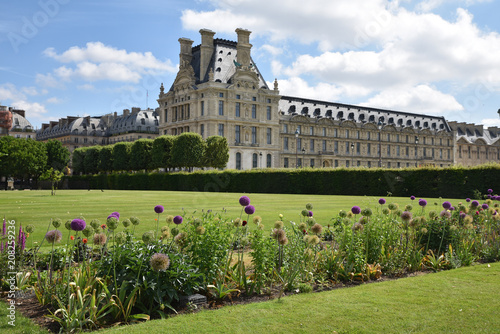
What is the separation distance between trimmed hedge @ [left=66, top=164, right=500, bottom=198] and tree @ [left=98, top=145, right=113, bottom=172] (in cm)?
1638

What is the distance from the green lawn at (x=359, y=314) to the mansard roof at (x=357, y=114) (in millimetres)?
85658

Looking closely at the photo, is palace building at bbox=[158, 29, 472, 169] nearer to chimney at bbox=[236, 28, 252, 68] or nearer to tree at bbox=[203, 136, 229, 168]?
chimney at bbox=[236, 28, 252, 68]

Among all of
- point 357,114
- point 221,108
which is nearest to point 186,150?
point 221,108

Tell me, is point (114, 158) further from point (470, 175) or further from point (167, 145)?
point (470, 175)

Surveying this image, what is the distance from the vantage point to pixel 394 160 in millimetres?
107875

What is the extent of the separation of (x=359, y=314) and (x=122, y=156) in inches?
2642

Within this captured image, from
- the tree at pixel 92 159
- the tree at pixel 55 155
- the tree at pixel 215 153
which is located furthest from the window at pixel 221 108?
the tree at pixel 55 155

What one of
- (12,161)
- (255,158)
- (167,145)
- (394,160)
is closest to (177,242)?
(167,145)

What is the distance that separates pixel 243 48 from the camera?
3036 inches

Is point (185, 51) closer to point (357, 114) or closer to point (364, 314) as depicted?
point (357, 114)

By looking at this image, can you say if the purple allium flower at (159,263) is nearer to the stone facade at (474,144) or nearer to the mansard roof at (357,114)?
the mansard roof at (357,114)

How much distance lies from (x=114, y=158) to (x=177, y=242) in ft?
222

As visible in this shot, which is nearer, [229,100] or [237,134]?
[229,100]

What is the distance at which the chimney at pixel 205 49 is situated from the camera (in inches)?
3034
